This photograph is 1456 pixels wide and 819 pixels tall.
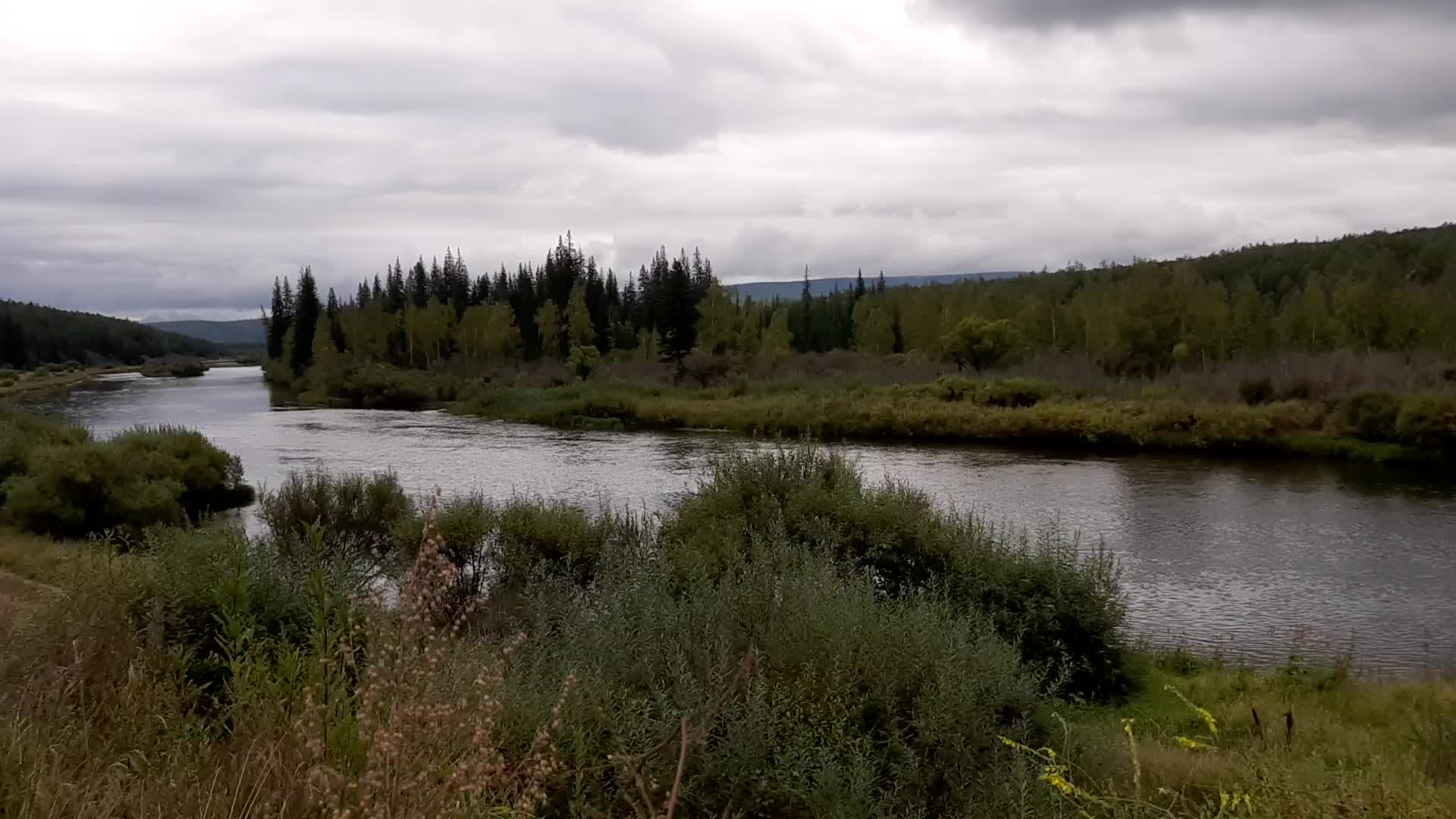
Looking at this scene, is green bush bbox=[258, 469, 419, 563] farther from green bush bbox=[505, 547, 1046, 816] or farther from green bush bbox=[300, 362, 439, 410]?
green bush bbox=[300, 362, 439, 410]

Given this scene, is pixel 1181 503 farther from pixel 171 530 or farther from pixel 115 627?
pixel 115 627

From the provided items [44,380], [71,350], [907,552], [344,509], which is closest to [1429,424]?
[907,552]

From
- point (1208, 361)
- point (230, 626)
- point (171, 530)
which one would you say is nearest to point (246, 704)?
point (230, 626)

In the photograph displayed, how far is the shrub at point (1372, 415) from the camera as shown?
3084 cm

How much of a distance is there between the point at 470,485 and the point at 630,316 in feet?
260

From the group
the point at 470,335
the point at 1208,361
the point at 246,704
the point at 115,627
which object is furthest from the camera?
the point at 470,335

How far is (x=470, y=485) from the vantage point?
23.0 m

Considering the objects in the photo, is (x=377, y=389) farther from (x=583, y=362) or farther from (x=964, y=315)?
(x=964, y=315)

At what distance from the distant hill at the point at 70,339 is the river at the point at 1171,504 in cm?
9301

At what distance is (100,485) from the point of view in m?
17.3

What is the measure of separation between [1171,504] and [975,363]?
34672 mm

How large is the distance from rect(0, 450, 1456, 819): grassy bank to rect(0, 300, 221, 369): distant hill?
132m

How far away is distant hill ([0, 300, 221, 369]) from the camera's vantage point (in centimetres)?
11681

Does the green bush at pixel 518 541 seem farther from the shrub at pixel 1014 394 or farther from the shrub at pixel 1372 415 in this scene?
the shrub at pixel 1014 394
